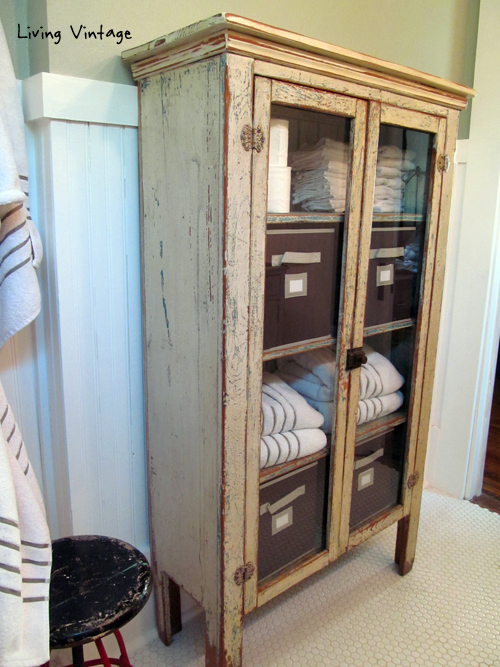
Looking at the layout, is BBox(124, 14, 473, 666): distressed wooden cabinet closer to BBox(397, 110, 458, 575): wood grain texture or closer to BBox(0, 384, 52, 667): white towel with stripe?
BBox(397, 110, 458, 575): wood grain texture

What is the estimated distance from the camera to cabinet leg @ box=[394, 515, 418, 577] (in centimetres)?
178

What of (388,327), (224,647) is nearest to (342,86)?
(388,327)

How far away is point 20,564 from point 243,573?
557mm

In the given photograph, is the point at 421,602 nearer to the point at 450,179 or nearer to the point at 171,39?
the point at 450,179

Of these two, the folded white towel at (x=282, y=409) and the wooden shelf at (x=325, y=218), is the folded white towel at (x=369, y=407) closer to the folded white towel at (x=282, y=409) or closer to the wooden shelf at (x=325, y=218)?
the folded white towel at (x=282, y=409)

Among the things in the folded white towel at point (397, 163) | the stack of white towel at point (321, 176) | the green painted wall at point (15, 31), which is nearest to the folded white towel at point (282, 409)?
the stack of white towel at point (321, 176)

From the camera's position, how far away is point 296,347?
132cm

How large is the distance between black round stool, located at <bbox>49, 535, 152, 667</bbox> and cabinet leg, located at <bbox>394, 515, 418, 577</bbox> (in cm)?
102

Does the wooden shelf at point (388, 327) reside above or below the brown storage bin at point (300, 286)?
below

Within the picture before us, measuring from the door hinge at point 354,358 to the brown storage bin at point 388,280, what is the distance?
10cm

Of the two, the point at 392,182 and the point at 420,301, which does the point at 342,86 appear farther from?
the point at 420,301

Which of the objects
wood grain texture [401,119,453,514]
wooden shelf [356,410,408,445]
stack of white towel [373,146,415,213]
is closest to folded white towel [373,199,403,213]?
stack of white towel [373,146,415,213]

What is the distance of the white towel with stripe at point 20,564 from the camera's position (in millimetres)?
865

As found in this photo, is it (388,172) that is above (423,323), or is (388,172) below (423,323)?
above
